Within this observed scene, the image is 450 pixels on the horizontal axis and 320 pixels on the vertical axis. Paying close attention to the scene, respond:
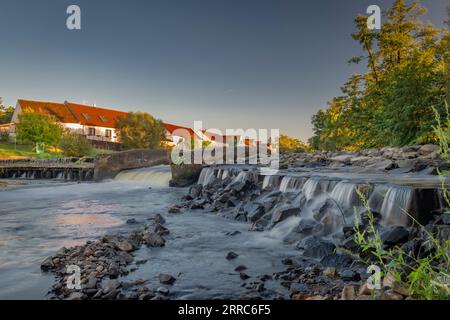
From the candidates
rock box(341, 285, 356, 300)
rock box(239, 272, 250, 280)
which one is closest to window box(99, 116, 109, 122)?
rock box(239, 272, 250, 280)

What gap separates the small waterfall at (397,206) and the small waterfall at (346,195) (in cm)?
89

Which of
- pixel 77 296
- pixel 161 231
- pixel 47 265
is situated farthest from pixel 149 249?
pixel 77 296

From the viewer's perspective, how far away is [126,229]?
31.0 feet

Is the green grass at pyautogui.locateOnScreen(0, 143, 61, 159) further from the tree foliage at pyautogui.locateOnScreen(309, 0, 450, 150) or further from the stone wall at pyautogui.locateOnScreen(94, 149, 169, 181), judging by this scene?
the tree foliage at pyautogui.locateOnScreen(309, 0, 450, 150)

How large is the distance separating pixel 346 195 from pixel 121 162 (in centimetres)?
2323

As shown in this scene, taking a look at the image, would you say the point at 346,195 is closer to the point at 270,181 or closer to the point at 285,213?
the point at 285,213

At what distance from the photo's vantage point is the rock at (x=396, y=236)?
5969mm

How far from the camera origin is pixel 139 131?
47.1m

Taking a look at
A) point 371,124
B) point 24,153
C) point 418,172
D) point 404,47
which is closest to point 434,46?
point 404,47

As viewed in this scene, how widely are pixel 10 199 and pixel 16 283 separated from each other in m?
13.7

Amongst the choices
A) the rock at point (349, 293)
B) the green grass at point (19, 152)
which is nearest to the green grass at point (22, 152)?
the green grass at point (19, 152)

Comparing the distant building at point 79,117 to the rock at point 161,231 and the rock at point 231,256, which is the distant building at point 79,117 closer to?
the rock at point 161,231

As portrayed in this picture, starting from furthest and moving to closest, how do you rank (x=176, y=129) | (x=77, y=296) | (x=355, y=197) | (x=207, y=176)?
(x=176, y=129)
(x=207, y=176)
(x=355, y=197)
(x=77, y=296)

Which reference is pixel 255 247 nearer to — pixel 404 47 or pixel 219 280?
pixel 219 280
